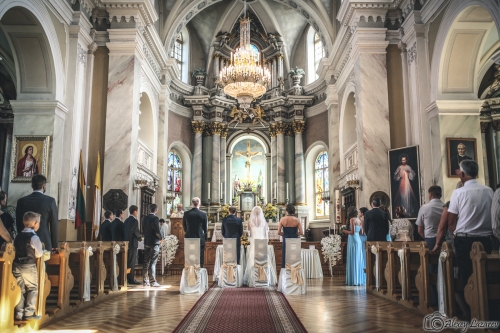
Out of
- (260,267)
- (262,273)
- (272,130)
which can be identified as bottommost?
(262,273)

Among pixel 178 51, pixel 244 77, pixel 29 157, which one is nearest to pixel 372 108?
pixel 244 77

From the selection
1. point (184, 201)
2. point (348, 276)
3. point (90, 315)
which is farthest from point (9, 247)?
point (184, 201)

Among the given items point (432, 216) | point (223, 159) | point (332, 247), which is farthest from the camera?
point (223, 159)

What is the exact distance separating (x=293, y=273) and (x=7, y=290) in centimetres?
471

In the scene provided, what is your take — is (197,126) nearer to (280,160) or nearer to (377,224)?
(280,160)

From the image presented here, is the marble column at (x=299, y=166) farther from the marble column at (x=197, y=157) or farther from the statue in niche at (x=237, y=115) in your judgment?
the marble column at (x=197, y=157)

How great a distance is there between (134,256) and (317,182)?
11.3m

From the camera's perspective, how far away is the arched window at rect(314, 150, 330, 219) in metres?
18.8

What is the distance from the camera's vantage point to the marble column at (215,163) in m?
19.3

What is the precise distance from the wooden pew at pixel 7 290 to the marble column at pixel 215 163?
1474 centimetres

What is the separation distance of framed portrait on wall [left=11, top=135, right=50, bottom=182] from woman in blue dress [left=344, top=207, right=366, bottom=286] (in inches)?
257

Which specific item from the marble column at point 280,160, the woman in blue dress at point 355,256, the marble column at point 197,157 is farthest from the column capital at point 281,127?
the woman in blue dress at point 355,256

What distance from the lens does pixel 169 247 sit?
1180 cm

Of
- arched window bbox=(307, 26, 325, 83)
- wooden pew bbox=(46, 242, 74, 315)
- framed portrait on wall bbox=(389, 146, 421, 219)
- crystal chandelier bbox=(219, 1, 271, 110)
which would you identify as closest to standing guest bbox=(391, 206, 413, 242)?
framed portrait on wall bbox=(389, 146, 421, 219)
